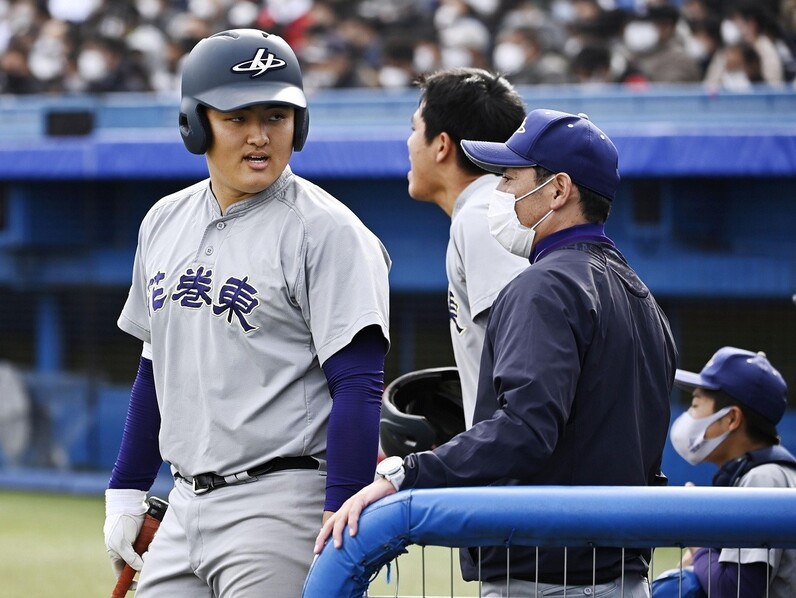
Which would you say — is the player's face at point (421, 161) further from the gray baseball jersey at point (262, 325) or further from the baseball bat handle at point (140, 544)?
the baseball bat handle at point (140, 544)

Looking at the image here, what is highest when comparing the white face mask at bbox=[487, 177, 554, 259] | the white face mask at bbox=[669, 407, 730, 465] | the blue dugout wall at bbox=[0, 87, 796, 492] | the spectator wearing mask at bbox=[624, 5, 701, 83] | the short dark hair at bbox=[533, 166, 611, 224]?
the short dark hair at bbox=[533, 166, 611, 224]

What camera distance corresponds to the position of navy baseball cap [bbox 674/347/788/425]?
3.95 metres

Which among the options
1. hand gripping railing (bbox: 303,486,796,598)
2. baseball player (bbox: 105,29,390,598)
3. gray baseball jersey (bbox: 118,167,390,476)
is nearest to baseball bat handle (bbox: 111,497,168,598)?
baseball player (bbox: 105,29,390,598)

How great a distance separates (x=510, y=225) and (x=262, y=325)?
58 centimetres

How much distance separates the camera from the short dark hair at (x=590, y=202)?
2623mm

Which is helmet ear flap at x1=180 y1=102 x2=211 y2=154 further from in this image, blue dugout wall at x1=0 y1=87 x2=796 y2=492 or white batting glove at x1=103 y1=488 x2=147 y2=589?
blue dugout wall at x1=0 y1=87 x2=796 y2=492

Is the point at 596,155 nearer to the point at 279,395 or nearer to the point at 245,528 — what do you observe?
the point at 279,395

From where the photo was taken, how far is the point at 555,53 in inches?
412

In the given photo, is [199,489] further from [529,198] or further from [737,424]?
[737,424]

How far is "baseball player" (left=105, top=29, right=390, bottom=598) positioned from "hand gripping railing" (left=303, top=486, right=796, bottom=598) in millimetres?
451

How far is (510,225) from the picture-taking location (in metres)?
2.68

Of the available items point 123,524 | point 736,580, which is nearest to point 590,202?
point 736,580

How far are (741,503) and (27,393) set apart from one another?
9.08m

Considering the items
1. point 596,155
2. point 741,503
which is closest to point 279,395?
point 596,155
